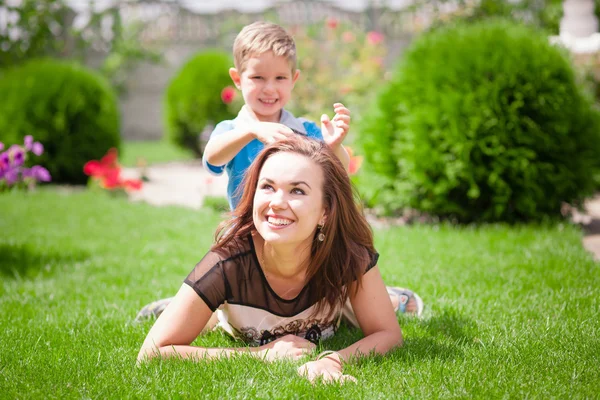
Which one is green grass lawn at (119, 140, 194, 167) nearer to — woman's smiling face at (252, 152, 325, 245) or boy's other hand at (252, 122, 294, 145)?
boy's other hand at (252, 122, 294, 145)

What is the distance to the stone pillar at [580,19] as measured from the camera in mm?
9336

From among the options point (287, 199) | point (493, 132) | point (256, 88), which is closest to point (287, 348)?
point (287, 199)

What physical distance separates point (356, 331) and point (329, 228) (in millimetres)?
706

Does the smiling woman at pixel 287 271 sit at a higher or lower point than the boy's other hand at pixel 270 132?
lower

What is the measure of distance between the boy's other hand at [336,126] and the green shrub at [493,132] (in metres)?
3.13

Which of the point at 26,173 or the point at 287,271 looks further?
the point at 26,173

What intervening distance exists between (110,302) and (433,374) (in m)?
2.19

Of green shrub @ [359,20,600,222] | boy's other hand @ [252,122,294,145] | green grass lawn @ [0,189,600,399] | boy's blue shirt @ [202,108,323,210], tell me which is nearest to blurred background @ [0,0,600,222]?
green shrub @ [359,20,600,222]

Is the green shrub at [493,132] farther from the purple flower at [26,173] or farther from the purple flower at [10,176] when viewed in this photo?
the purple flower at [10,176]

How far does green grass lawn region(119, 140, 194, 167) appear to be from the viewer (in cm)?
1400

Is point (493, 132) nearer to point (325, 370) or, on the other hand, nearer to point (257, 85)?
point (257, 85)

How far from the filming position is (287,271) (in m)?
2.88

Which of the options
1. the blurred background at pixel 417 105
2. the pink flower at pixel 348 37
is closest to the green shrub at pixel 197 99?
the blurred background at pixel 417 105

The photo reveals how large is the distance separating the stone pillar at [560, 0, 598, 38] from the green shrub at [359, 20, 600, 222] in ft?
11.6
